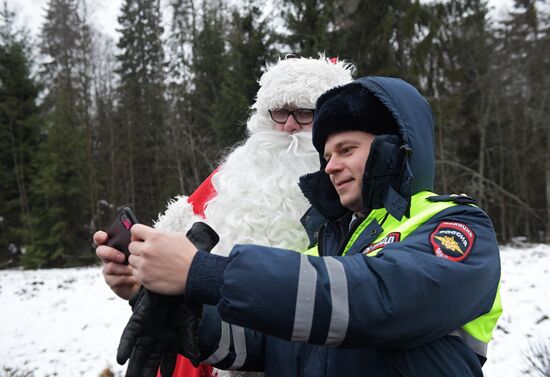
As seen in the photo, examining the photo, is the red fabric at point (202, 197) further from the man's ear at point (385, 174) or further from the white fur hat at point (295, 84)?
the man's ear at point (385, 174)

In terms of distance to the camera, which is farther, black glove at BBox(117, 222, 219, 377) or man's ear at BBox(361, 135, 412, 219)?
man's ear at BBox(361, 135, 412, 219)

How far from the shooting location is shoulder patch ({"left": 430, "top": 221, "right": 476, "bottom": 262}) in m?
1.17

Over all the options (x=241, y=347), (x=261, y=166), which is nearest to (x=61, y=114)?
(x=261, y=166)

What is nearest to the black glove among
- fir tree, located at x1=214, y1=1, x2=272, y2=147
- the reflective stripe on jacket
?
the reflective stripe on jacket

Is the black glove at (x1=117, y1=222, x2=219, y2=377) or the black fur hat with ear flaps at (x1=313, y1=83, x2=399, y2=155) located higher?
the black fur hat with ear flaps at (x1=313, y1=83, x2=399, y2=155)

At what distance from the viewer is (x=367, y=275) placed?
1042 mm

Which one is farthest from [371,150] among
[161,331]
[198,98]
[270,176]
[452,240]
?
[198,98]

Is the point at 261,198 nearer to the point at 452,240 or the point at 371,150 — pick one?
the point at 371,150

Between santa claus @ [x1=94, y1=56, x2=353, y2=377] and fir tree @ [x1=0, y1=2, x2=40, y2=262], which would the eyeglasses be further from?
fir tree @ [x1=0, y1=2, x2=40, y2=262]

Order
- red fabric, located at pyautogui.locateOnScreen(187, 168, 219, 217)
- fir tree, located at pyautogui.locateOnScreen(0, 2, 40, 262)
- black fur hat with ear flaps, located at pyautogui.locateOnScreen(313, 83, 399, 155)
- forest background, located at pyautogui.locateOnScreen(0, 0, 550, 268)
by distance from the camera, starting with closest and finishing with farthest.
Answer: black fur hat with ear flaps, located at pyautogui.locateOnScreen(313, 83, 399, 155)
red fabric, located at pyautogui.locateOnScreen(187, 168, 219, 217)
forest background, located at pyautogui.locateOnScreen(0, 0, 550, 268)
fir tree, located at pyautogui.locateOnScreen(0, 2, 40, 262)

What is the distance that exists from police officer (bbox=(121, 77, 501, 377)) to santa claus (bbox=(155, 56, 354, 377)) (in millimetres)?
917

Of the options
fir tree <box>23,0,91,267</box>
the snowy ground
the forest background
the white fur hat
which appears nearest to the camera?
the white fur hat

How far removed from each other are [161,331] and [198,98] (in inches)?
740

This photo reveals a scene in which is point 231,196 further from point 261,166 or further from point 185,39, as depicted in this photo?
point 185,39
